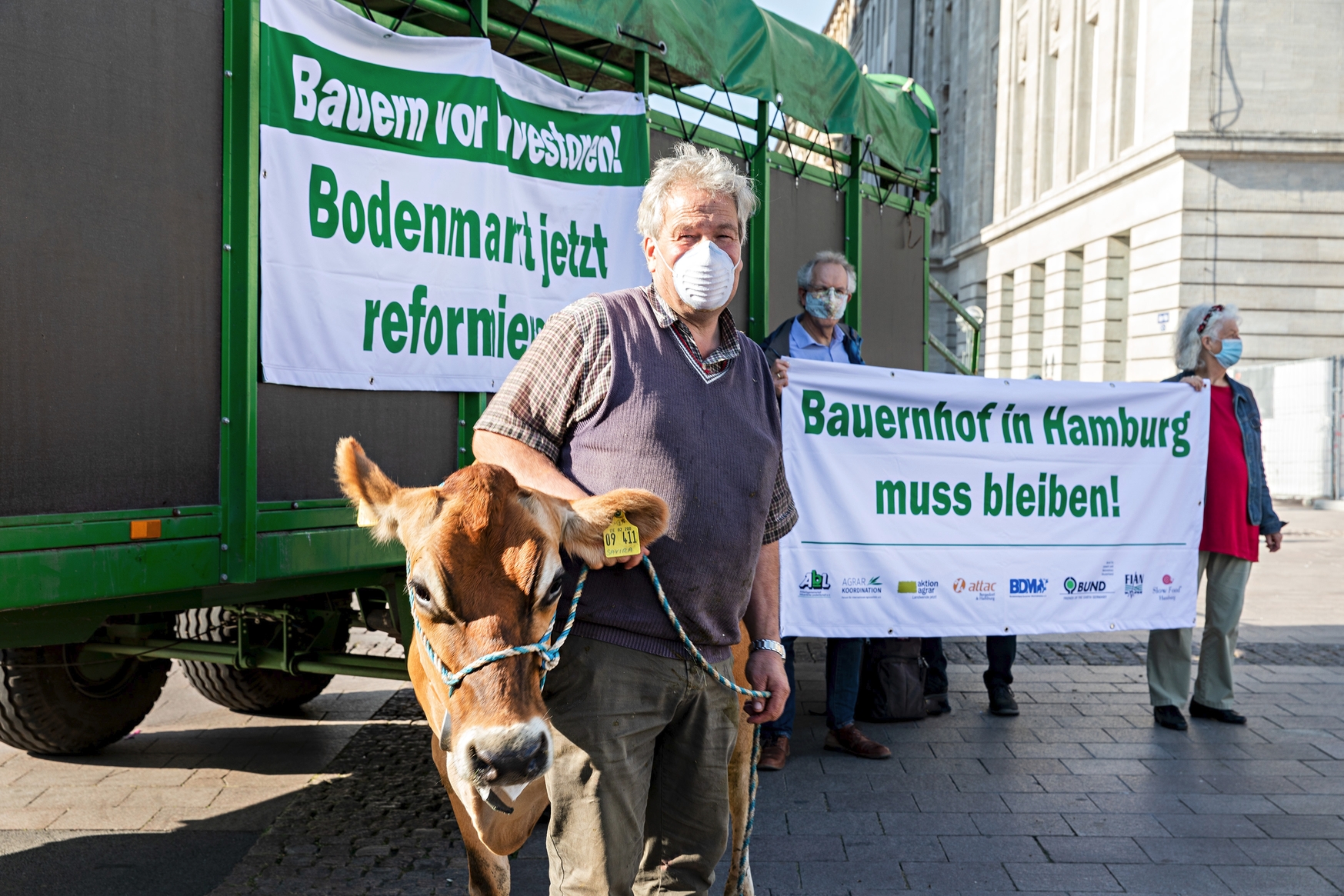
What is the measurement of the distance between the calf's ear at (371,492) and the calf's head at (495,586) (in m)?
0.06

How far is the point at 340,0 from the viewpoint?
162 inches

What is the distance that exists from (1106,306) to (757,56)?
25.2 meters

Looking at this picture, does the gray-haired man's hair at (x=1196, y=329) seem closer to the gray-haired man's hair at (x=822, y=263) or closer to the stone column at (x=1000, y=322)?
the gray-haired man's hair at (x=822, y=263)

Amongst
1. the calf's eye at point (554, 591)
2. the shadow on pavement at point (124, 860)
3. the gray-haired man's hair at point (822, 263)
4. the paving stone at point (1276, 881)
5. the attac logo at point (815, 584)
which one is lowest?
the shadow on pavement at point (124, 860)

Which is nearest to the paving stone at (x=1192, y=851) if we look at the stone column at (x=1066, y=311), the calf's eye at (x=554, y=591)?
the calf's eye at (x=554, y=591)

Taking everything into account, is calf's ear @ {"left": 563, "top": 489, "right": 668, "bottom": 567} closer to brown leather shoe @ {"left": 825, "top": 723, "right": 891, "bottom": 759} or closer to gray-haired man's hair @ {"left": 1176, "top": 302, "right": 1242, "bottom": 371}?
brown leather shoe @ {"left": 825, "top": 723, "right": 891, "bottom": 759}

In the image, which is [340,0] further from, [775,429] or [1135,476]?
[1135,476]

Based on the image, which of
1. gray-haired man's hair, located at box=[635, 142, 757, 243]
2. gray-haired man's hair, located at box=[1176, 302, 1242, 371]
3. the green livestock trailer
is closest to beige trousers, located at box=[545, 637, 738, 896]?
gray-haired man's hair, located at box=[635, 142, 757, 243]

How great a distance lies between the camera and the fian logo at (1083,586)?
21.8 ft

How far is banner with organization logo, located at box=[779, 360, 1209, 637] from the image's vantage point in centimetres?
609

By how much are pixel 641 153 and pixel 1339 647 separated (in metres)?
6.83

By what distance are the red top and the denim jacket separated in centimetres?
2

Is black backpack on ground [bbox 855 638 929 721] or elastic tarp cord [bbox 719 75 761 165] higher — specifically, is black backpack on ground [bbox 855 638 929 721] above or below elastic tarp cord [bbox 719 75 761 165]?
below

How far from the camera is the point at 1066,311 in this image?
32094 mm
